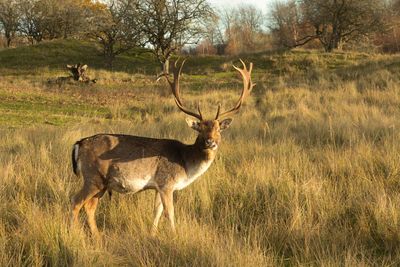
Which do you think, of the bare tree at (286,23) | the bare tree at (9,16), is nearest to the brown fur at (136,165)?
the bare tree at (286,23)

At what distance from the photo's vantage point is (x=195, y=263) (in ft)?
11.3

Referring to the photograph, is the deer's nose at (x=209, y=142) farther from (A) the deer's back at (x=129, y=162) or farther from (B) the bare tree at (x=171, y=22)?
(B) the bare tree at (x=171, y=22)

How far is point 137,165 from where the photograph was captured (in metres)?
4.68

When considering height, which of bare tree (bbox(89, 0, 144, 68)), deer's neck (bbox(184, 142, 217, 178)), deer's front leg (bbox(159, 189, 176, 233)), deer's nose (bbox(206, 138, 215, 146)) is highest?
bare tree (bbox(89, 0, 144, 68))

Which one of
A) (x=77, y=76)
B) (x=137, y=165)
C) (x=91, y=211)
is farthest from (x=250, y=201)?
(x=77, y=76)

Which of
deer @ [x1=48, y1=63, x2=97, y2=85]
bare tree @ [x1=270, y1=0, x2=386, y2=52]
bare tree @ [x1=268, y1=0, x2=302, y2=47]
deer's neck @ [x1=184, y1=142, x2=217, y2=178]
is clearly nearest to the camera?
deer's neck @ [x1=184, y1=142, x2=217, y2=178]

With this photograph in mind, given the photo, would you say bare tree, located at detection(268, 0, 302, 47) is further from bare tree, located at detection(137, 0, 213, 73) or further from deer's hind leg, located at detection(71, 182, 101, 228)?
deer's hind leg, located at detection(71, 182, 101, 228)

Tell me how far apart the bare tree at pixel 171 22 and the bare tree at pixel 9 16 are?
28477 mm

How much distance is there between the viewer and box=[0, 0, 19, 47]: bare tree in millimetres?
56438

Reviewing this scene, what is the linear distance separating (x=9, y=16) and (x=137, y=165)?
59969 millimetres

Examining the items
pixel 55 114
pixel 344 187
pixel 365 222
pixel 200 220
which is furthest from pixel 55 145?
pixel 55 114

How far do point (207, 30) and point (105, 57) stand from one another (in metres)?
9.11

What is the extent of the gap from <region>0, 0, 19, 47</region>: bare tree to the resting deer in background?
195 feet

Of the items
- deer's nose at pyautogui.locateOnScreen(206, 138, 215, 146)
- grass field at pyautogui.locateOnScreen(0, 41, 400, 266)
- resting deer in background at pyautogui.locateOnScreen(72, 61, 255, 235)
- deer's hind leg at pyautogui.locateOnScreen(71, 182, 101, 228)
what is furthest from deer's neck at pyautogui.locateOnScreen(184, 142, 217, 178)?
deer's hind leg at pyautogui.locateOnScreen(71, 182, 101, 228)
